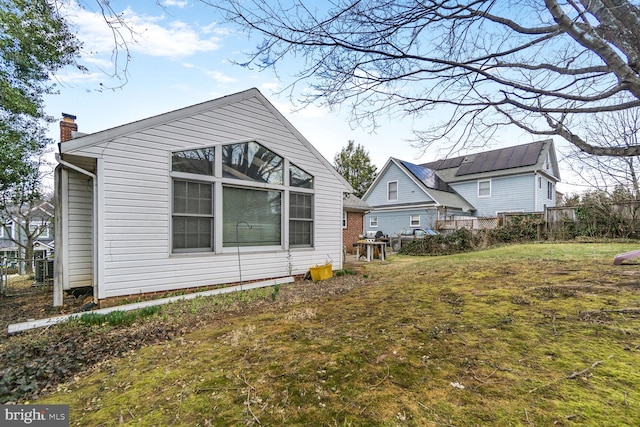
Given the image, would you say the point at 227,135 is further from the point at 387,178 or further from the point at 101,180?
the point at 387,178

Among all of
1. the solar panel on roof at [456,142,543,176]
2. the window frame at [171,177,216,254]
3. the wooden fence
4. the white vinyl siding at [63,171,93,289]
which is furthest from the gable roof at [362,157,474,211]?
the white vinyl siding at [63,171,93,289]

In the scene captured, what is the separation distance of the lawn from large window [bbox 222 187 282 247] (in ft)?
8.95

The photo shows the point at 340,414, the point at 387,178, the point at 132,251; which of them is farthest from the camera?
the point at 387,178

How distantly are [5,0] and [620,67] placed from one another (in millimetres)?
6260

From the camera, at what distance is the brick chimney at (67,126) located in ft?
20.9

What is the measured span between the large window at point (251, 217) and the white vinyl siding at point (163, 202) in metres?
0.20

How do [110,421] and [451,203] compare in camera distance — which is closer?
[110,421]

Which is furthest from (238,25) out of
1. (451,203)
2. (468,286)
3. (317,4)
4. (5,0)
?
(451,203)

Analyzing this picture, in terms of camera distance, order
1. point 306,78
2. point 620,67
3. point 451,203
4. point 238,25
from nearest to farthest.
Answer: point 620,67, point 238,25, point 306,78, point 451,203

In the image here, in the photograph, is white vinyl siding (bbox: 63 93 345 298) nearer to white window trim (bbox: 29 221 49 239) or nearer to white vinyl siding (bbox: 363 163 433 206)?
white window trim (bbox: 29 221 49 239)

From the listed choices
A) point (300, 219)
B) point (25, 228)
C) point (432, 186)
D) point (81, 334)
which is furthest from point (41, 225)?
point (432, 186)

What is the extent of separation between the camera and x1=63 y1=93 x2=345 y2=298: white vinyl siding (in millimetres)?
5277

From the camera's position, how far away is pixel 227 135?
6703 mm

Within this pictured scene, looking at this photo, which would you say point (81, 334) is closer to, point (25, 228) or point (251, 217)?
point (251, 217)
